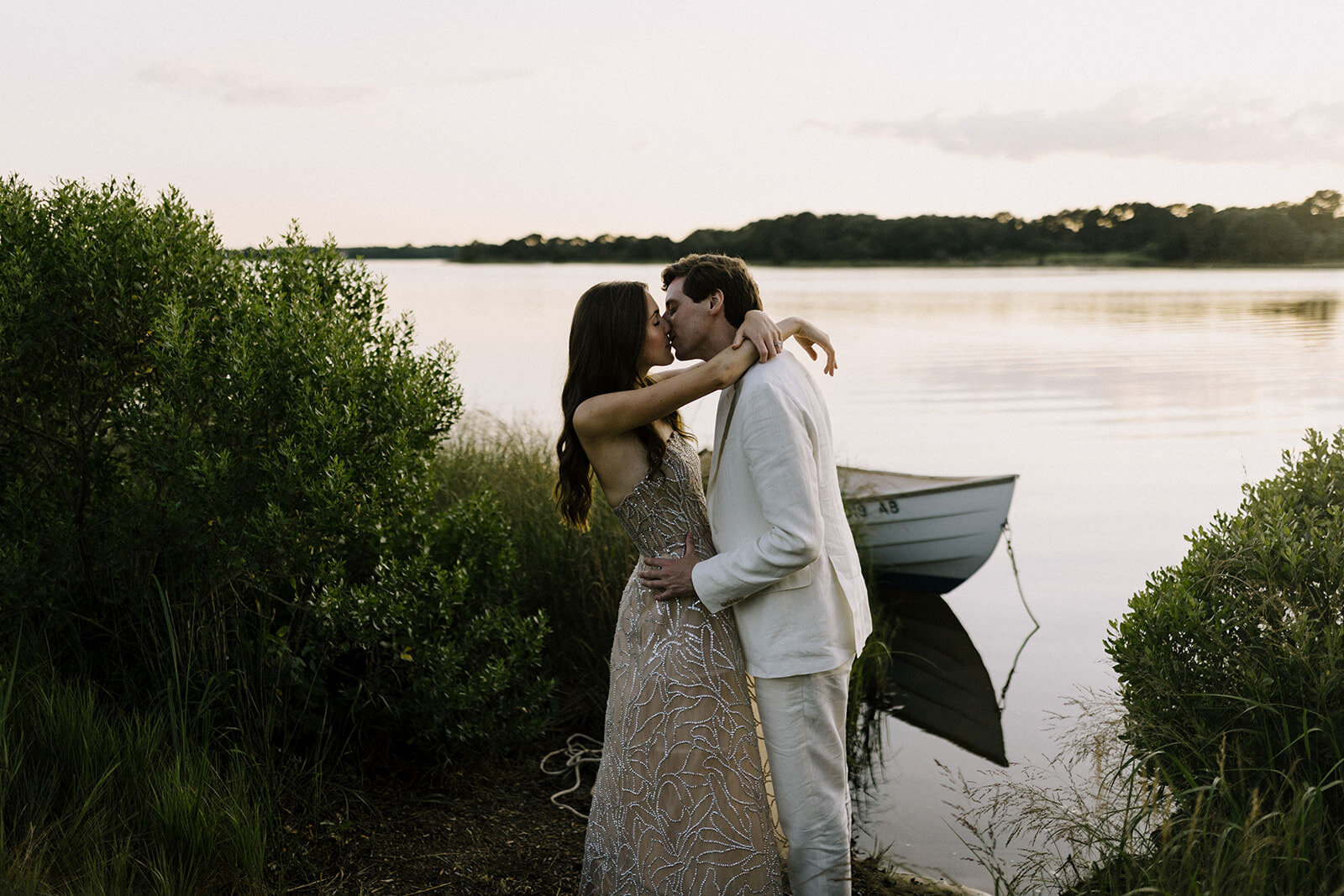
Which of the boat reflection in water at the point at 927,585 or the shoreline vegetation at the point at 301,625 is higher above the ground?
the shoreline vegetation at the point at 301,625

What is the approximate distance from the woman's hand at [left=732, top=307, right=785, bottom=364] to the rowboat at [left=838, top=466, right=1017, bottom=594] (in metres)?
7.47

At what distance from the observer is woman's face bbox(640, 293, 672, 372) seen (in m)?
3.60

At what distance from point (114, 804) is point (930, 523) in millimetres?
9120

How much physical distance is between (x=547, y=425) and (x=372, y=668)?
7701 mm

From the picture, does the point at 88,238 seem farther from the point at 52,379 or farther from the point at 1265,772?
the point at 1265,772

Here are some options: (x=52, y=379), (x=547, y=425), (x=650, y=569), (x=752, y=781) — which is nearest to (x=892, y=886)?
(x=752, y=781)

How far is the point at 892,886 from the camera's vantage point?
4.91 m

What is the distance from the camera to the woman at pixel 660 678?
3.55m

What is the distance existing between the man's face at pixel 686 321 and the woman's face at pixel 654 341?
37 millimetres

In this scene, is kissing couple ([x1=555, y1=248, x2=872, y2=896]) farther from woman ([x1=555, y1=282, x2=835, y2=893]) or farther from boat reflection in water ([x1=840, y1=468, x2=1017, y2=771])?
boat reflection in water ([x1=840, y1=468, x2=1017, y2=771])

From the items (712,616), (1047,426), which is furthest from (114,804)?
(1047,426)

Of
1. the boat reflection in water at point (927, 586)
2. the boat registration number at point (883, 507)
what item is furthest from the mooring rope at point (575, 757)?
the boat registration number at point (883, 507)

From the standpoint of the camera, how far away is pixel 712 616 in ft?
11.7

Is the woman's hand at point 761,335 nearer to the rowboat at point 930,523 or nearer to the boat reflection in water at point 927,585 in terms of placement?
the boat reflection in water at point 927,585
